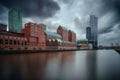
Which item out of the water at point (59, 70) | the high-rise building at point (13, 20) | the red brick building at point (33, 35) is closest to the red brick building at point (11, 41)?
the red brick building at point (33, 35)

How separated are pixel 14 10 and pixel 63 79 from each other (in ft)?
693

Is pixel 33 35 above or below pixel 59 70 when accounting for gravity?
above

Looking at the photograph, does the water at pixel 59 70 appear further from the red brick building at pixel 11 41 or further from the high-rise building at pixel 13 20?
the high-rise building at pixel 13 20

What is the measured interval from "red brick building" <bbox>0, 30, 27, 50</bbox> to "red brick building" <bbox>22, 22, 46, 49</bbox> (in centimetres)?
348

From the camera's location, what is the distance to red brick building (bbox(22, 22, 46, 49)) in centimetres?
6382

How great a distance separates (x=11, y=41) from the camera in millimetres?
53344

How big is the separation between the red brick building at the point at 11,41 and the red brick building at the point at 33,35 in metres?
3.48

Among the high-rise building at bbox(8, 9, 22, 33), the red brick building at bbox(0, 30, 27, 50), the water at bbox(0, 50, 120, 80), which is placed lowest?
the water at bbox(0, 50, 120, 80)

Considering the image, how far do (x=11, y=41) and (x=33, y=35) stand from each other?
52.2ft

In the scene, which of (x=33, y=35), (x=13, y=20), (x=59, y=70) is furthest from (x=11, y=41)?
(x=13, y=20)

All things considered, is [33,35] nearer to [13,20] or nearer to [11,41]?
[11,41]

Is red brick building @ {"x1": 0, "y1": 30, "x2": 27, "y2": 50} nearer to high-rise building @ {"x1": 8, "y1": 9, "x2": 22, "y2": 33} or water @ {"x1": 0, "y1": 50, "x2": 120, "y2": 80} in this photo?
water @ {"x1": 0, "y1": 50, "x2": 120, "y2": 80}

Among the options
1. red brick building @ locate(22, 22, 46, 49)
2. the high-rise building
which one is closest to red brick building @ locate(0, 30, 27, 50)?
red brick building @ locate(22, 22, 46, 49)

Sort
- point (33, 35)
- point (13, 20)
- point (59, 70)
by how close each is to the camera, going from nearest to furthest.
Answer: point (59, 70) < point (33, 35) < point (13, 20)
